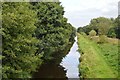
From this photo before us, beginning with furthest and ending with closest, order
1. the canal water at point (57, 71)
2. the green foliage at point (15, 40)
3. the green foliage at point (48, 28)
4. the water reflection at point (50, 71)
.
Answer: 1. the green foliage at point (48, 28)
2. the water reflection at point (50, 71)
3. the canal water at point (57, 71)
4. the green foliage at point (15, 40)

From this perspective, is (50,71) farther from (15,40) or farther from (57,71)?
(15,40)

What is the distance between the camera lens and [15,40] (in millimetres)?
24562

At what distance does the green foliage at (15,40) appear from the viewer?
78.6ft

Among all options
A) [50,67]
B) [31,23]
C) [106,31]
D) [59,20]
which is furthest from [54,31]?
[106,31]

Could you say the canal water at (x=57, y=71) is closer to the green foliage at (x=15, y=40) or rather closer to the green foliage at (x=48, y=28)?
the green foliage at (x=48, y=28)

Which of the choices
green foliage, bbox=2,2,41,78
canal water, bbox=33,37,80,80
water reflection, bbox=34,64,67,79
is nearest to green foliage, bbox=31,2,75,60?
water reflection, bbox=34,64,67,79

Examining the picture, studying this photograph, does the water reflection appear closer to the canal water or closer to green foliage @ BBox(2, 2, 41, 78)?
the canal water

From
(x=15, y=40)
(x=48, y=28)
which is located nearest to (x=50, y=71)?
(x=48, y=28)

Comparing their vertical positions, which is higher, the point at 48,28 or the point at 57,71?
the point at 48,28

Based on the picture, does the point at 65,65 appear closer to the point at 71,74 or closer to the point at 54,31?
the point at 54,31

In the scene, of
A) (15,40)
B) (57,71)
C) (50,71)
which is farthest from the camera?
(57,71)

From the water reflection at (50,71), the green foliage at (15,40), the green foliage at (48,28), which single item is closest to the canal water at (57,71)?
the water reflection at (50,71)

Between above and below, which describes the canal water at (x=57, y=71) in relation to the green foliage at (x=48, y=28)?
below

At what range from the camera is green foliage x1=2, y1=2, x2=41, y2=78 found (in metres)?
24.0
